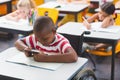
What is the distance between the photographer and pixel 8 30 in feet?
11.1

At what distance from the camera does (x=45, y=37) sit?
2.05 meters

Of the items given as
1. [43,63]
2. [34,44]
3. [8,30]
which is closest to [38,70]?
[43,63]

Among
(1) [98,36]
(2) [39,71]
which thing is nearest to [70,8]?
(1) [98,36]

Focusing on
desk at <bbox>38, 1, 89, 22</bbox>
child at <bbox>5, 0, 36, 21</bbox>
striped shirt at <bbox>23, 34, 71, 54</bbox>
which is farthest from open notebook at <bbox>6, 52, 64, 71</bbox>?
desk at <bbox>38, 1, 89, 22</bbox>

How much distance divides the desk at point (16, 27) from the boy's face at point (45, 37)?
45.2 inches

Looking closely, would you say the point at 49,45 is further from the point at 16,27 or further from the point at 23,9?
the point at 23,9

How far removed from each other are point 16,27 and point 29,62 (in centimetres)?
143

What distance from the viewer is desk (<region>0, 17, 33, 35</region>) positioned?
328 centimetres

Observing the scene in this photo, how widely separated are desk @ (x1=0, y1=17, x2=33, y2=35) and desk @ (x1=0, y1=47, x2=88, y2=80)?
1.22m

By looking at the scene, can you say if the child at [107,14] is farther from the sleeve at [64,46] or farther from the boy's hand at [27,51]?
the boy's hand at [27,51]

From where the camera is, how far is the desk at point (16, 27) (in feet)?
10.8

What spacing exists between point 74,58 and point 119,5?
Answer: 2.99 m

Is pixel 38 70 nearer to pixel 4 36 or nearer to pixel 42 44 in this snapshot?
pixel 42 44

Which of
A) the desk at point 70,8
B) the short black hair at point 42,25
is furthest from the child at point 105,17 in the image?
the short black hair at point 42,25
